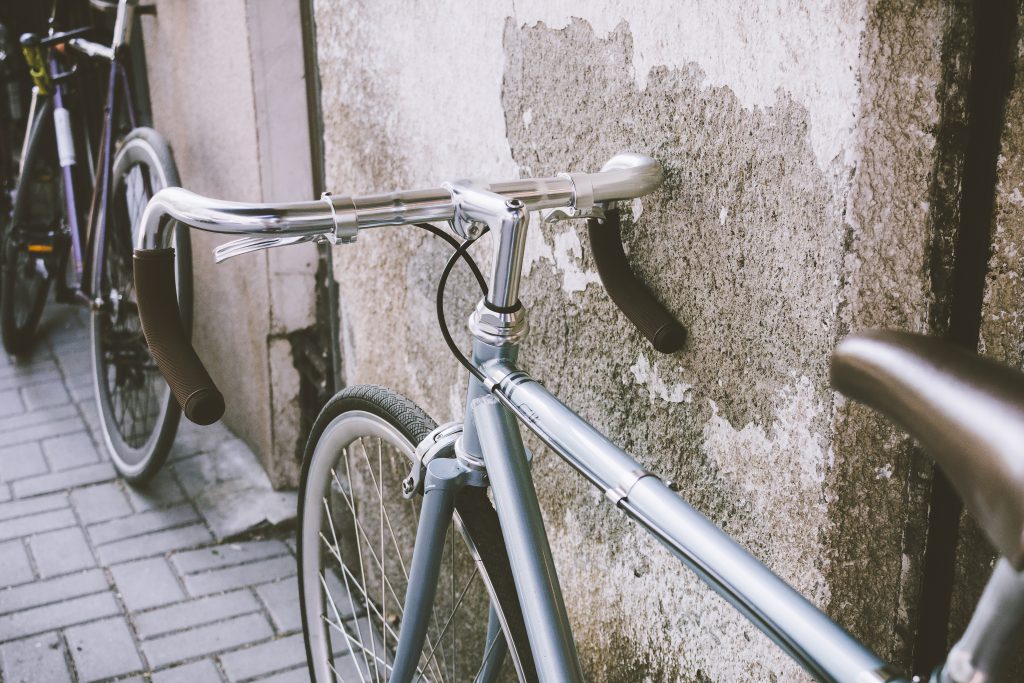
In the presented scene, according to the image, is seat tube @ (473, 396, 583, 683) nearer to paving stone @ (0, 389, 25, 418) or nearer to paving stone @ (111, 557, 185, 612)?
paving stone @ (111, 557, 185, 612)

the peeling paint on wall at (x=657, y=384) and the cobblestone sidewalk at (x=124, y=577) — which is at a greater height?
the peeling paint on wall at (x=657, y=384)

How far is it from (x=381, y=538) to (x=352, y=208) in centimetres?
83

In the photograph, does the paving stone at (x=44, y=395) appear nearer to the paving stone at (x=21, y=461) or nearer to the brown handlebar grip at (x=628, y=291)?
the paving stone at (x=21, y=461)

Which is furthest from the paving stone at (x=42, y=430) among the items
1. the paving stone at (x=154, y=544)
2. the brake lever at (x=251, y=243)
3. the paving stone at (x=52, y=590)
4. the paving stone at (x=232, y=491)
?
the brake lever at (x=251, y=243)

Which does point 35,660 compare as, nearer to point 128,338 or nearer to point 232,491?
point 232,491

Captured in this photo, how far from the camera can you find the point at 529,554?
1.21 metres

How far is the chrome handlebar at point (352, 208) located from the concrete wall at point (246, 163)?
190 centimetres

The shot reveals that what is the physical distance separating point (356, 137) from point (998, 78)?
1754 mm

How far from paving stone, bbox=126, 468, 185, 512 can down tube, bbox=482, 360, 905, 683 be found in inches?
106

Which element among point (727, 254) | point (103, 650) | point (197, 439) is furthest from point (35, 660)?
point (727, 254)

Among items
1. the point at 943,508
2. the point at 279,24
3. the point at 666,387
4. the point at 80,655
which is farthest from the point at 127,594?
the point at 943,508

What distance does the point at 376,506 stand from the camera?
2.79 meters

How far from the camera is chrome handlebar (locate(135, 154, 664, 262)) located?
1.20 metres

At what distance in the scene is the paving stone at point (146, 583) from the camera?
297 cm
